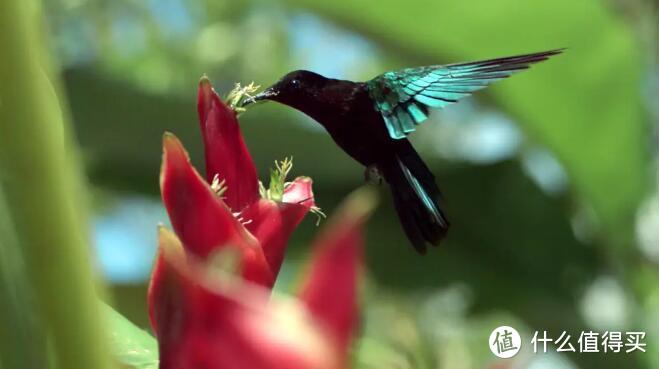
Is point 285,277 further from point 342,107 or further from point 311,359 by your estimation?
point 311,359

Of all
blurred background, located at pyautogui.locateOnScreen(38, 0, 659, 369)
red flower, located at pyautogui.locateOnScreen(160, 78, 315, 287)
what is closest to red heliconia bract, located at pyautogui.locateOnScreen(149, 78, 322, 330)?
red flower, located at pyautogui.locateOnScreen(160, 78, 315, 287)

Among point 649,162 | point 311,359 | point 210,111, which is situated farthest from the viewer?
point 649,162

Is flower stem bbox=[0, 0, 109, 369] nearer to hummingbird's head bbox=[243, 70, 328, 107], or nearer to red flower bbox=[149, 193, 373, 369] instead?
red flower bbox=[149, 193, 373, 369]

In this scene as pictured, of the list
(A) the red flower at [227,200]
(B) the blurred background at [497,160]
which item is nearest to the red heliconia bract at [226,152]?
(A) the red flower at [227,200]

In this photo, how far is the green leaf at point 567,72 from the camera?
0.75m

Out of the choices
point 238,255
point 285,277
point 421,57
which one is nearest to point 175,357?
point 238,255

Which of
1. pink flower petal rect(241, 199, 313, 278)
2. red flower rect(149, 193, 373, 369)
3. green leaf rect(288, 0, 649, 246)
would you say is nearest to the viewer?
red flower rect(149, 193, 373, 369)

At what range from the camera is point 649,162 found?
906mm

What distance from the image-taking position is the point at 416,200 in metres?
0.25

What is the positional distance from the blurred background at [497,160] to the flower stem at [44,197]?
552 mm

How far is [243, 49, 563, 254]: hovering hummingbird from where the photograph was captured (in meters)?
0.24

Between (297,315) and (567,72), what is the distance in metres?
0.76

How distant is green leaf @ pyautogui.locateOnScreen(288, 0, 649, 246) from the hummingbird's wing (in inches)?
18.3

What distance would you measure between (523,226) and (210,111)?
2.58ft
